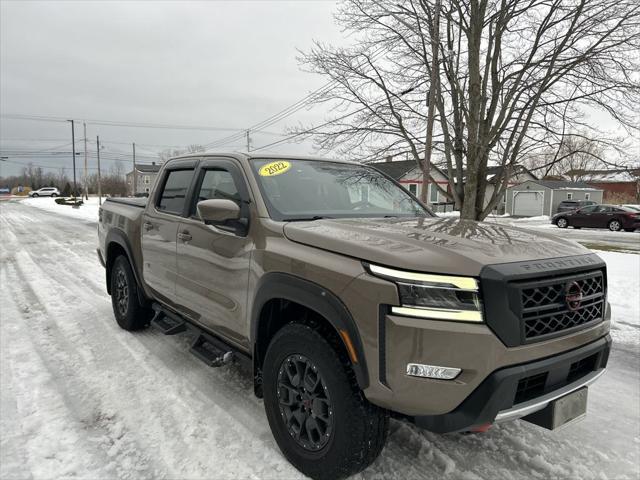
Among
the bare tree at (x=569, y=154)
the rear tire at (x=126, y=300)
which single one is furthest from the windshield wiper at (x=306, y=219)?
the bare tree at (x=569, y=154)

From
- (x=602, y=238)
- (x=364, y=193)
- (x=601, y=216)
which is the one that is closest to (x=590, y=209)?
(x=601, y=216)

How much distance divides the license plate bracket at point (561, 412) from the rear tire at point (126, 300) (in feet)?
12.8

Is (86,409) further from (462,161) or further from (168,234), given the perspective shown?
(462,161)

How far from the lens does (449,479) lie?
246 cm

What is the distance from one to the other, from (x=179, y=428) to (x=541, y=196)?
45453 millimetres

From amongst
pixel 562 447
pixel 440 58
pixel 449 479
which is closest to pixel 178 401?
pixel 449 479

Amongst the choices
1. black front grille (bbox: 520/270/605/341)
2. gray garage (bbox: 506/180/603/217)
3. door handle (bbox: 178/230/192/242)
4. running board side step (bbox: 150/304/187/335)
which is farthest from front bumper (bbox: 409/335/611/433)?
gray garage (bbox: 506/180/603/217)

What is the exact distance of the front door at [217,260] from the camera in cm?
294

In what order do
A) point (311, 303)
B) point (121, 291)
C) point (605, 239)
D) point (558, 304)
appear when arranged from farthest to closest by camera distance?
point (605, 239) → point (121, 291) → point (311, 303) → point (558, 304)

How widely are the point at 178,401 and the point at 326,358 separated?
5.31 ft

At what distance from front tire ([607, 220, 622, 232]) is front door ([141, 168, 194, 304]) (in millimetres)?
27569

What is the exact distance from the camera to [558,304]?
6.97ft

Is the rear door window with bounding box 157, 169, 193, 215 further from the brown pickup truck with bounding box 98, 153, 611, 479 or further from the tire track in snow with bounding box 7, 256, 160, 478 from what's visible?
the tire track in snow with bounding box 7, 256, 160, 478

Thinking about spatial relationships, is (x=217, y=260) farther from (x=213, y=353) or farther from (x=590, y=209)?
(x=590, y=209)
